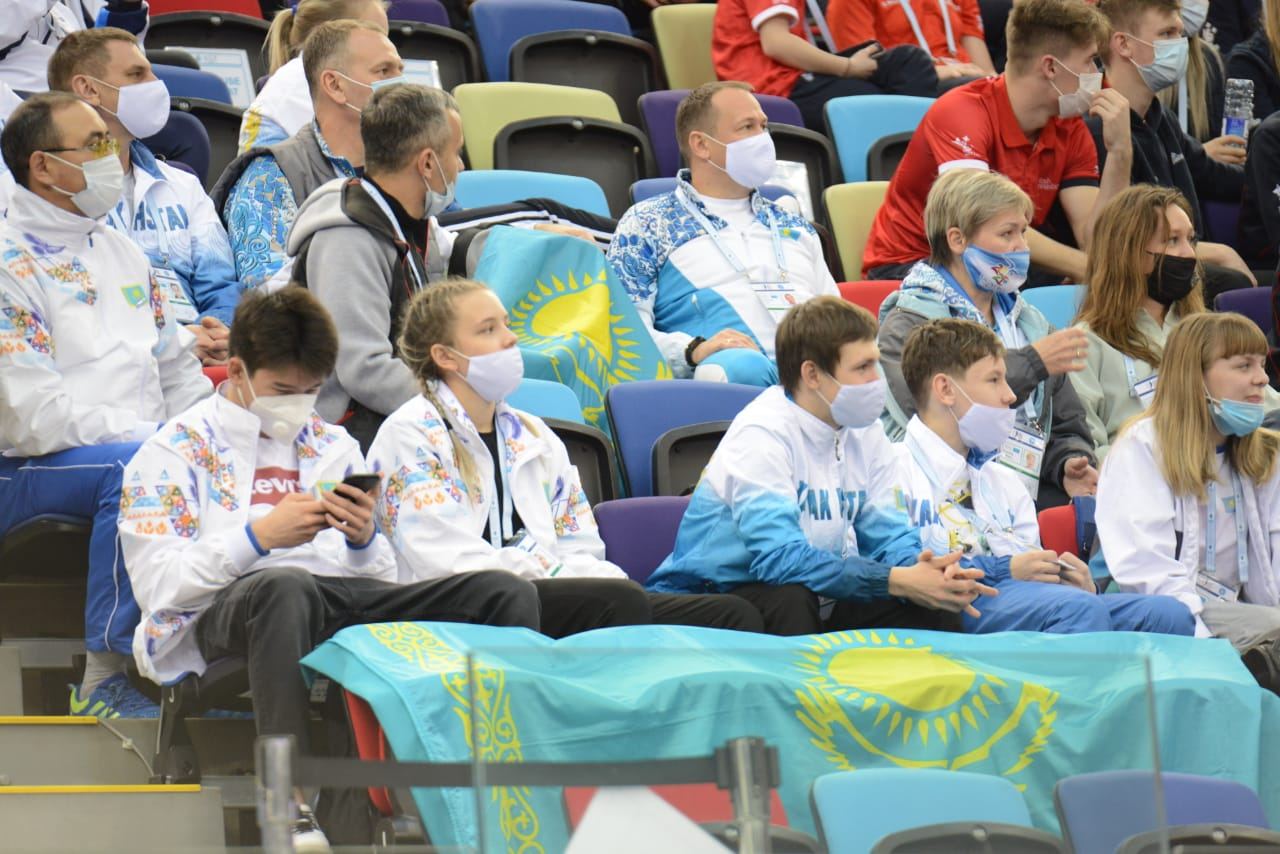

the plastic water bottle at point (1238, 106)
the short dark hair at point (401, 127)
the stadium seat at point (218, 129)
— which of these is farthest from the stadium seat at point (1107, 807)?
the plastic water bottle at point (1238, 106)

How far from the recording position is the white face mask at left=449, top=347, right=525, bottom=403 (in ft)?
12.9

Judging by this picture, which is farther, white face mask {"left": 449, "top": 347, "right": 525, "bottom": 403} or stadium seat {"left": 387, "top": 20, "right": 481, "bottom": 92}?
stadium seat {"left": 387, "top": 20, "right": 481, "bottom": 92}

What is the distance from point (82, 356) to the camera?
160 inches

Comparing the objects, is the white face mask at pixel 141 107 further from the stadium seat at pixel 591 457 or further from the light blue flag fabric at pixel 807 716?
the light blue flag fabric at pixel 807 716

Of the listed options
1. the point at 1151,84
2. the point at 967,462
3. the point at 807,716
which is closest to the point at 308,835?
the point at 807,716

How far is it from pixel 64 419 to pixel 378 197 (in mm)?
942

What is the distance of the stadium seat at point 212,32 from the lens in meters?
6.53

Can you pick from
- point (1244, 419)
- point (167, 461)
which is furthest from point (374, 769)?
point (1244, 419)

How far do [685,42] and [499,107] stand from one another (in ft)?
3.95

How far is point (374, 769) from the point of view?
1.95 metres

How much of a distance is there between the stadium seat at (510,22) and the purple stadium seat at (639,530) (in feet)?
10.1

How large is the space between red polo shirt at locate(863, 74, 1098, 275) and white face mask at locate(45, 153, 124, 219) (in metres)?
2.41

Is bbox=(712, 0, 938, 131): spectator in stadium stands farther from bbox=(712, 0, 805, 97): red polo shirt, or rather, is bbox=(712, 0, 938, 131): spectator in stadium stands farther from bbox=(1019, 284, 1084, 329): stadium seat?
bbox=(1019, 284, 1084, 329): stadium seat

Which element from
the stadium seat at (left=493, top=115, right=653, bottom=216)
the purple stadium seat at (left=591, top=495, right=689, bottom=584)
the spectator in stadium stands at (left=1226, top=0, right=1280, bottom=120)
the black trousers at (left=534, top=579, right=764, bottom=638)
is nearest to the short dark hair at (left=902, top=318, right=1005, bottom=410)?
the purple stadium seat at (left=591, top=495, right=689, bottom=584)
